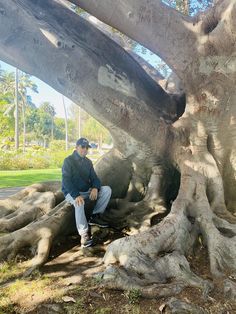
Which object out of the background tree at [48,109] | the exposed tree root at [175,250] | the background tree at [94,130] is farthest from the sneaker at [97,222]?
the background tree at [48,109]

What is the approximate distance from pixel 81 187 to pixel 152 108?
1.85m

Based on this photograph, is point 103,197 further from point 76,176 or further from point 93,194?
point 76,176

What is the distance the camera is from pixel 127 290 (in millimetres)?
3473

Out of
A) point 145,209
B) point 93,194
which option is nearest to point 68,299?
point 93,194

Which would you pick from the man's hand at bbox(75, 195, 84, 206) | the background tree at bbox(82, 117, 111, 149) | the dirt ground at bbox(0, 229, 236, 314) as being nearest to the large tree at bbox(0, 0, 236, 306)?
the dirt ground at bbox(0, 229, 236, 314)

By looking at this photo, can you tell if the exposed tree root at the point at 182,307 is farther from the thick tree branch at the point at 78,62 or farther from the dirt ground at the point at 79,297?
the thick tree branch at the point at 78,62

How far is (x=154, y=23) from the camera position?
509 centimetres

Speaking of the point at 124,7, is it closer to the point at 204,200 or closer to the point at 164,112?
the point at 164,112

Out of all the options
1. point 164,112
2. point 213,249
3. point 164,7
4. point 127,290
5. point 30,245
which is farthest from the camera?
point 164,112

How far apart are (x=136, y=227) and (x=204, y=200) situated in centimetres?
119

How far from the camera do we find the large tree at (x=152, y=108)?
4.59 meters

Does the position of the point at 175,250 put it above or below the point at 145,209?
below

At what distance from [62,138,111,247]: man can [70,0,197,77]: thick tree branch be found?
1.85m

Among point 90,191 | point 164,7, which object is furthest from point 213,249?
point 164,7
